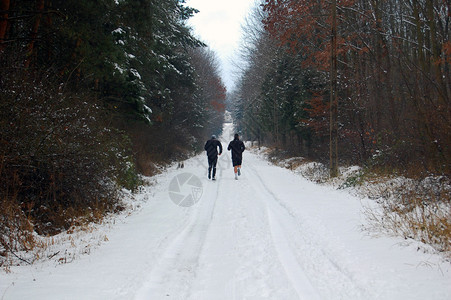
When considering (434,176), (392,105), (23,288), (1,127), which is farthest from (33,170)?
(392,105)

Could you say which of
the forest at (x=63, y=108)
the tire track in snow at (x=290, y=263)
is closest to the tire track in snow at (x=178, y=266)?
the tire track in snow at (x=290, y=263)

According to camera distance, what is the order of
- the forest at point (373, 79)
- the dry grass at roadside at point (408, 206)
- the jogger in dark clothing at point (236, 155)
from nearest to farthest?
1. the dry grass at roadside at point (408, 206)
2. the forest at point (373, 79)
3. the jogger in dark clothing at point (236, 155)

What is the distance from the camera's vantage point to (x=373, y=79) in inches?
535

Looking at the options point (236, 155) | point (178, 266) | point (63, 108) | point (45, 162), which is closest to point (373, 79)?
point (236, 155)

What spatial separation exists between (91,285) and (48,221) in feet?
10.8

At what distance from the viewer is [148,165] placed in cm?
1506

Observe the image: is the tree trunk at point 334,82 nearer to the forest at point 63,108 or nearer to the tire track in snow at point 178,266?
the forest at point 63,108

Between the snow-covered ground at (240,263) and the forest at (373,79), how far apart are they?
3.84 m

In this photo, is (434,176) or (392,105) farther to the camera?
(392,105)

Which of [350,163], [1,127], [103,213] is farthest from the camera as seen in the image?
[350,163]

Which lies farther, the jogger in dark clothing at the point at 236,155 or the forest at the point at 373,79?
the jogger in dark clothing at the point at 236,155

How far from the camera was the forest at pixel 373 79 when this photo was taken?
8602mm

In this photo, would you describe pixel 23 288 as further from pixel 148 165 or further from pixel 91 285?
pixel 148 165

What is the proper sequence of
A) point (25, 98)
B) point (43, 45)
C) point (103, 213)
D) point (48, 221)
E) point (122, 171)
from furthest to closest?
point (122, 171) < point (43, 45) < point (103, 213) < point (48, 221) < point (25, 98)
